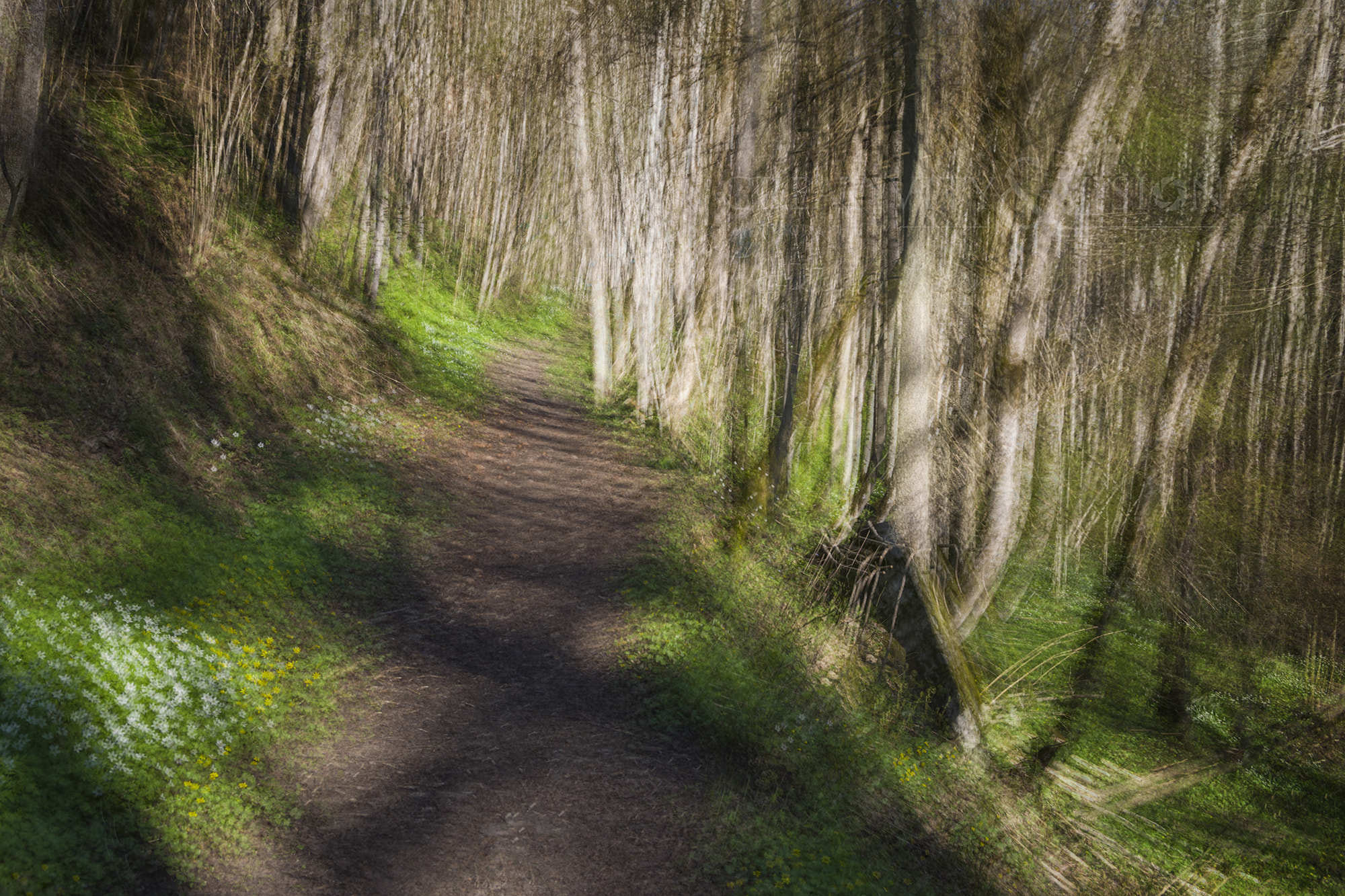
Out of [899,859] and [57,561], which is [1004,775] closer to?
[899,859]

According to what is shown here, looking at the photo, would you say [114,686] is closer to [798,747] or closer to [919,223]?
[798,747]

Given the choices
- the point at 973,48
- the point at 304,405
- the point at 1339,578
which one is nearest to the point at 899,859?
the point at 973,48

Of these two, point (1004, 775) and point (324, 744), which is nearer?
point (324, 744)

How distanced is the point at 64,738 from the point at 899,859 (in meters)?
4.71

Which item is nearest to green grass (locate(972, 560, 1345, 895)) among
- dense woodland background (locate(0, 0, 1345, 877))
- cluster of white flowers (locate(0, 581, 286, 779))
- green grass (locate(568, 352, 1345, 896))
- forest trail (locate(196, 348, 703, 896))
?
green grass (locate(568, 352, 1345, 896))

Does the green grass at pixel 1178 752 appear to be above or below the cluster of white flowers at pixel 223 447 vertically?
below

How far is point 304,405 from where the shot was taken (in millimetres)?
8023

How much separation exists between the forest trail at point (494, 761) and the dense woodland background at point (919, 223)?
8.00 ft

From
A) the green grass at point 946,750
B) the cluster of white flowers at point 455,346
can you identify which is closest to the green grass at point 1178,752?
the green grass at point 946,750

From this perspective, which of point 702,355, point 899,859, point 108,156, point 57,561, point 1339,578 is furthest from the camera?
point 702,355

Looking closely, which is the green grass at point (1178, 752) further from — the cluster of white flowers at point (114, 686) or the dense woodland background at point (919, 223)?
the cluster of white flowers at point (114, 686)

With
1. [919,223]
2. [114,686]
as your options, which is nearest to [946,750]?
[919,223]

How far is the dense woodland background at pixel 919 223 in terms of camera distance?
595cm

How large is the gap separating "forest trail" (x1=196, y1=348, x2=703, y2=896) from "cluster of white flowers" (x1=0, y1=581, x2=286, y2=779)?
60 cm
